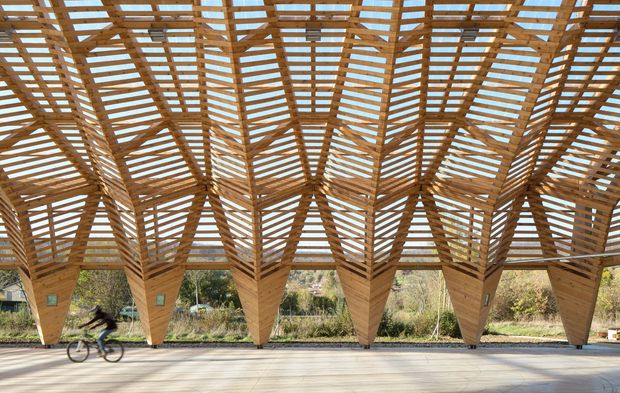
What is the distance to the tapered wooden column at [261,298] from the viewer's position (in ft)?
78.0

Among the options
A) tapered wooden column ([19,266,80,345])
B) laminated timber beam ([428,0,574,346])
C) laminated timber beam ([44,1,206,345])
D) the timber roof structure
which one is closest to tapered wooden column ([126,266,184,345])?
→ laminated timber beam ([44,1,206,345])

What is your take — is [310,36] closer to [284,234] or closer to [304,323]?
[284,234]

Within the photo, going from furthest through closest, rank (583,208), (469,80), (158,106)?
(583,208) → (158,106) → (469,80)

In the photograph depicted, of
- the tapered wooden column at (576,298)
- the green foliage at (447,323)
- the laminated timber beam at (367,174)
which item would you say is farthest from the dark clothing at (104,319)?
the green foliage at (447,323)

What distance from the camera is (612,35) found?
1385cm

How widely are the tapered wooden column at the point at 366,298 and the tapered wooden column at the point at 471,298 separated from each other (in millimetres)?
2369

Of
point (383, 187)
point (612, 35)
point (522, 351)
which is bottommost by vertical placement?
point (522, 351)

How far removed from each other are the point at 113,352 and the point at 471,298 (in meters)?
12.7

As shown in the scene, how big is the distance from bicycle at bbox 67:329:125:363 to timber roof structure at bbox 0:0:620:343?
4580 mm

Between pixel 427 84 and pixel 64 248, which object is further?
pixel 64 248

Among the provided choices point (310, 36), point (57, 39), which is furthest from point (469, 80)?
point (57, 39)

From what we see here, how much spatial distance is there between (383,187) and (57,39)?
11258mm

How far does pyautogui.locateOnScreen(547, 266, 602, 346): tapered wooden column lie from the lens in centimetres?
2350

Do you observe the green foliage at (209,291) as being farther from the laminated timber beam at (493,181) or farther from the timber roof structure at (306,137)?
the laminated timber beam at (493,181)
